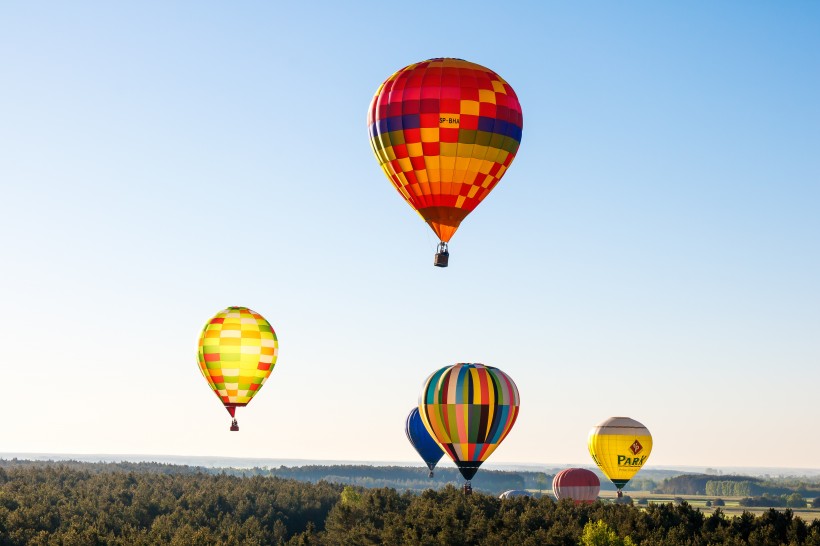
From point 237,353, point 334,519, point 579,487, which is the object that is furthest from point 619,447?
point 334,519

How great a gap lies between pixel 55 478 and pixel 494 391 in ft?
451

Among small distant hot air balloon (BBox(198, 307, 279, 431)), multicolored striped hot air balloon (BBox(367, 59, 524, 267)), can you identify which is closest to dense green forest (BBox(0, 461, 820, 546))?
small distant hot air balloon (BBox(198, 307, 279, 431))

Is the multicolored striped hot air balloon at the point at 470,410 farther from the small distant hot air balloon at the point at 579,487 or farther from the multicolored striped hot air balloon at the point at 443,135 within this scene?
the small distant hot air balloon at the point at 579,487

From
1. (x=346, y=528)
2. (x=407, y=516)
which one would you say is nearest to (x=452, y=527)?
(x=407, y=516)

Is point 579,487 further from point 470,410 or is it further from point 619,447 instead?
point 470,410

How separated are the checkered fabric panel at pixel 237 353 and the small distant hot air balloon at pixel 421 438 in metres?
15.8

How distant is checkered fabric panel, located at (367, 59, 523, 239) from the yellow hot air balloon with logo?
42.8 meters

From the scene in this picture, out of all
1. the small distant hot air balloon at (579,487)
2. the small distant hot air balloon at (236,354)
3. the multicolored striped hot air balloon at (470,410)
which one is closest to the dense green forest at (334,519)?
the small distant hot air balloon at (579,487)

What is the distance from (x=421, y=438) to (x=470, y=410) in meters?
23.0

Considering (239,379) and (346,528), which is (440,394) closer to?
(239,379)


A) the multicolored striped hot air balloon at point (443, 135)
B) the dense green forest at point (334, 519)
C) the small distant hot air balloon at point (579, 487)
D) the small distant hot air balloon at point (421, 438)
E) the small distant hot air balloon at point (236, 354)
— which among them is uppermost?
the multicolored striped hot air balloon at point (443, 135)

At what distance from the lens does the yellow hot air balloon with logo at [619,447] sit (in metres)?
90.6

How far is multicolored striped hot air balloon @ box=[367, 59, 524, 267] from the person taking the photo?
5159 cm

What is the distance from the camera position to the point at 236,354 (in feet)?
Answer: 236
